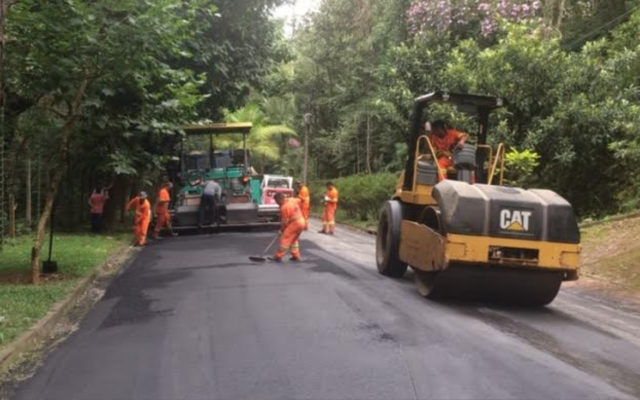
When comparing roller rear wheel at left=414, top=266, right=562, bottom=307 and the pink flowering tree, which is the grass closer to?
roller rear wheel at left=414, top=266, right=562, bottom=307

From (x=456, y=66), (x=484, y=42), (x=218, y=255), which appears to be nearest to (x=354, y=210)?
(x=484, y=42)

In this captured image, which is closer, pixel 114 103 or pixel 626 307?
pixel 626 307

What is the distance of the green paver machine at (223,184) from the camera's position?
19.4m

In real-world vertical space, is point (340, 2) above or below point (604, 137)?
above

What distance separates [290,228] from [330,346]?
20.5ft

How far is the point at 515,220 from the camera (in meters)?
8.15

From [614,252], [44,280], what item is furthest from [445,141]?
[44,280]

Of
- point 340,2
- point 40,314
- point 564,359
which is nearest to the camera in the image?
point 564,359

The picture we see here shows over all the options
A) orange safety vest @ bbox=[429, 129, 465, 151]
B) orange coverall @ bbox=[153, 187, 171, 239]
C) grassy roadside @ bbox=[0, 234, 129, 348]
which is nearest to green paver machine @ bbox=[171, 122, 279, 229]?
orange coverall @ bbox=[153, 187, 171, 239]

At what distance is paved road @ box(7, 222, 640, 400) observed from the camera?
5461mm

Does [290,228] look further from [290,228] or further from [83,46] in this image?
[83,46]

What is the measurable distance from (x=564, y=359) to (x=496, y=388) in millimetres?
1217

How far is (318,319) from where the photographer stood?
7578 mm

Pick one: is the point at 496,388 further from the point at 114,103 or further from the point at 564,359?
the point at 114,103
